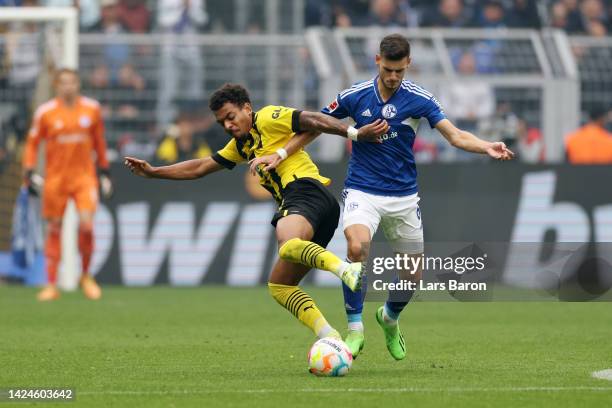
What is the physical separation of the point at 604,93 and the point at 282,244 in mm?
11627

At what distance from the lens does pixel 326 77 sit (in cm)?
1836

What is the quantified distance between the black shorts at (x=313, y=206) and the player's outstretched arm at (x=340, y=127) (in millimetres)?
383

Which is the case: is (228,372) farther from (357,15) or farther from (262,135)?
(357,15)

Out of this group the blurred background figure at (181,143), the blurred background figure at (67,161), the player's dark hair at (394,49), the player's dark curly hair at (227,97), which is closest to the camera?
the player's dark hair at (394,49)

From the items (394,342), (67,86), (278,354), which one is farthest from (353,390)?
(67,86)

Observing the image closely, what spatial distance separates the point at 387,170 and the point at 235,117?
44.1 inches

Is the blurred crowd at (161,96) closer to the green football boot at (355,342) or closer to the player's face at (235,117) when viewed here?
the player's face at (235,117)

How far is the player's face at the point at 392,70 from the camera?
8.73m

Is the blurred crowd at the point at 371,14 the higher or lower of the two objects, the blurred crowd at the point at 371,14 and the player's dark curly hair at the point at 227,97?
the lower

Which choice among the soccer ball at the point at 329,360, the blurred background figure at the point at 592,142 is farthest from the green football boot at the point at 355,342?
the blurred background figure at the point at 592,142

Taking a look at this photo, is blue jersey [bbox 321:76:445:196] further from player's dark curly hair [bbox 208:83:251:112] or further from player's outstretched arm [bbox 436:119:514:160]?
player's dark curly hair [bbox 208:83:251:112]

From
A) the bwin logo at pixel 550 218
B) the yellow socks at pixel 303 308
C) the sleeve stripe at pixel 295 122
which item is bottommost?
the bwin logo at pixel 550 218

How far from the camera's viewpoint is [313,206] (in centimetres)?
874

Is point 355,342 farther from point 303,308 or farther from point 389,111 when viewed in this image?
point 389,111
